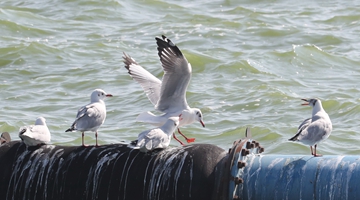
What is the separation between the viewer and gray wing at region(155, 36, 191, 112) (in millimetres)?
7934

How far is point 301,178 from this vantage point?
16.1 feet

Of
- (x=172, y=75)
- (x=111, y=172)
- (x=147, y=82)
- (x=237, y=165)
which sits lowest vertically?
(x=111, y=172)

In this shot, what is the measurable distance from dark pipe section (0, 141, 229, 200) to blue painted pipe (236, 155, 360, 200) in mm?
211

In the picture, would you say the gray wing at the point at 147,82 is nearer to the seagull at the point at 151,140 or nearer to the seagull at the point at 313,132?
the seagull at the point at 151,140

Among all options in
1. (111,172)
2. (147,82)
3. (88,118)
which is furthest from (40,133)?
(147,82)

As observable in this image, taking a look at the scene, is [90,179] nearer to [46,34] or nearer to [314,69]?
[314,69]

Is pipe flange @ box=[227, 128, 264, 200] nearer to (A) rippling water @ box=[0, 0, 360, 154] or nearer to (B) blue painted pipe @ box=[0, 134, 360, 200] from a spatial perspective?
(B) blue painted pipe @ box=[0, 134, 360, 200]

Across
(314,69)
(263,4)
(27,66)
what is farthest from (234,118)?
(263,4)

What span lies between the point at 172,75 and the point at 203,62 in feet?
21.0

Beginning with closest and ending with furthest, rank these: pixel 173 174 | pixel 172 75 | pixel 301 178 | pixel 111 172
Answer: pixel 301 178 → pixel 173 174 → pixel 111 172 → pixel 172 75

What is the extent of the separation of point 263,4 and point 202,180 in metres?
15.0

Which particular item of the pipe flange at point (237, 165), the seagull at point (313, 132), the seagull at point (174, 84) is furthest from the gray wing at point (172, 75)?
the pipe flange at point (237, 165)

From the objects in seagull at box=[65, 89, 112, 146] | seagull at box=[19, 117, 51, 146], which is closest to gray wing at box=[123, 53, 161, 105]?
seagull at box=[65, 89, 112, 146]

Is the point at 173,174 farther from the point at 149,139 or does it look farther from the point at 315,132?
the point at 315,132
